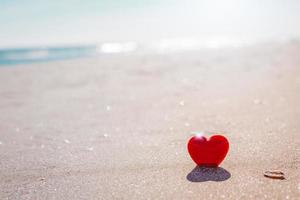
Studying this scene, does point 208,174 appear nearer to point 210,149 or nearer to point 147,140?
point 210,149

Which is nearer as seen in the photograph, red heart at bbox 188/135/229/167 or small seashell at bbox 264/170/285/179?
small seashell at bbox 264/170/285/179

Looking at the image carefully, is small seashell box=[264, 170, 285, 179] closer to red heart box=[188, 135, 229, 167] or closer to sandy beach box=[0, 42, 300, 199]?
sandy beach box=[0, 42, 300, 199]

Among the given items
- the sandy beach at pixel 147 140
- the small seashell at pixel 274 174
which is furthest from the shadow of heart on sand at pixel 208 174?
the small seashell at pixel 274 174

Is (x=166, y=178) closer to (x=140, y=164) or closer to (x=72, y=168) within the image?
(x=140, y=164)

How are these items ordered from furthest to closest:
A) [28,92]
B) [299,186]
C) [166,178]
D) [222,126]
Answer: [28,92] → [222,126] → [166,178] → [299,186]

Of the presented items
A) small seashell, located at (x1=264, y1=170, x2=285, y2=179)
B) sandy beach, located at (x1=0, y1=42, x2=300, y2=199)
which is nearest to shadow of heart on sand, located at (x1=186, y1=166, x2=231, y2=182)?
sandy beach, located at (x1=0, y1=42, x2=300, y2=199)

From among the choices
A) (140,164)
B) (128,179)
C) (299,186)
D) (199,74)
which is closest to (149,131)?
(140,164)

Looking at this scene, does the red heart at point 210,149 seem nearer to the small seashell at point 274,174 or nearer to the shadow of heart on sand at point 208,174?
the shadow of heart on sand at point 208,174

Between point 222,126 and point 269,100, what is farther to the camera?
point 269,100
